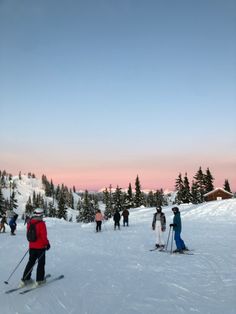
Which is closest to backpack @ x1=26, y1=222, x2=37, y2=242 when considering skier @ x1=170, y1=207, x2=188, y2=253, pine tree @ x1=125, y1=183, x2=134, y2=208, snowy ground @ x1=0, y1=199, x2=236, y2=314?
snowy ground @ x1=0, y1=199, x2=236, y2=314

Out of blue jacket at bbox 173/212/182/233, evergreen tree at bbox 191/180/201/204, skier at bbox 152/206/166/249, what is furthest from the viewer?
evergreen tree at bbox 191/180/201/204

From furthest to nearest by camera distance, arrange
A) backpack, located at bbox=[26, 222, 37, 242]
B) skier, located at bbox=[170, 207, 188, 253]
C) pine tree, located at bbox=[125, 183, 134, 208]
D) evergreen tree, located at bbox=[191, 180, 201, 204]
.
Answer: pine tree, located at bbox=[125, 183, 134, 208], evergreen tree, located at bbox=[191, 180, 201, 204], skier, located at bbox=[170, 207, 188, 253], backpack, located at bbox=[26, 222, 37, 242]

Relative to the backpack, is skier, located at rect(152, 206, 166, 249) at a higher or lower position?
lower

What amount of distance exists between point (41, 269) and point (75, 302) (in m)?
1.83

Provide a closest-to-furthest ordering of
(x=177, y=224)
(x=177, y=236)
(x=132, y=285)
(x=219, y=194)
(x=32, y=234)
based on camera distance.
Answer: (x=32, y=234), (x=132, y=285), (x=177, y=236), (x=177, y=224), (x=219, y=194)

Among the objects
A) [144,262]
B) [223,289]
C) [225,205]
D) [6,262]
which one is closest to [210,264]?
[144,262]

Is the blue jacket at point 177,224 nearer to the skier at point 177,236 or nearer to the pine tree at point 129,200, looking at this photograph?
the skier at point 177,236

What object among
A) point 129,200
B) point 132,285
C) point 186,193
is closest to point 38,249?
point 132,285

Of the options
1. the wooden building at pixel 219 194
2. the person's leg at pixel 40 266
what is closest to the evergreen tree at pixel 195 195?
the wooden building at pixel 219 194

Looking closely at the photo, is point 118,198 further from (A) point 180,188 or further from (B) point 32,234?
(B) point 32,234

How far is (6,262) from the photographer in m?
13.3

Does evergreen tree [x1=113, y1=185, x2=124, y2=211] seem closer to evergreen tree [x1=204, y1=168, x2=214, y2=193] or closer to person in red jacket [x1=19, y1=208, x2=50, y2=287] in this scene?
evergreen tree [x1=204, y1=168, x2=214, y2=193]

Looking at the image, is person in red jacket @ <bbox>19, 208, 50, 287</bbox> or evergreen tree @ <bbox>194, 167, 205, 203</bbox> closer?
person in red jacket @ <bbox>19, 208, 50, 287</bbox>

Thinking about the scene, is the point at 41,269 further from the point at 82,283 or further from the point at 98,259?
the point at 98,259
